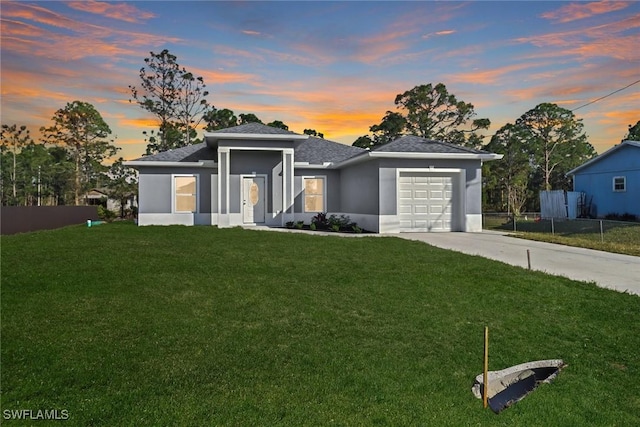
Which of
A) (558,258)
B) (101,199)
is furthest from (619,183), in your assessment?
(101,199)

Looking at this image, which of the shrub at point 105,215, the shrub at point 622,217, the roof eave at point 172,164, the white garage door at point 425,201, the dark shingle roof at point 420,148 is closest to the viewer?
the dark shingle roof at point 420,148

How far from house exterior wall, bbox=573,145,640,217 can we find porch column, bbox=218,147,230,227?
2069 centimetres

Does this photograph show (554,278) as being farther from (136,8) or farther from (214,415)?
(136,8)

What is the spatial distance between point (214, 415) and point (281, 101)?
21056 mm

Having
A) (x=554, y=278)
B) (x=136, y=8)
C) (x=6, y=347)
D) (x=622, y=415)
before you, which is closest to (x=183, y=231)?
(x=136, y=8)

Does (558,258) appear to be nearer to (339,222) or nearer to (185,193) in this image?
(339,222)

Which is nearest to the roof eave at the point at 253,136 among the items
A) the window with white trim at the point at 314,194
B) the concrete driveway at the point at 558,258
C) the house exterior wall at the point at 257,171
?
the house exterior wall at the point at 257,171

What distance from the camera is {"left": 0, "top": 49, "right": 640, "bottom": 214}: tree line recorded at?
38.0 metres

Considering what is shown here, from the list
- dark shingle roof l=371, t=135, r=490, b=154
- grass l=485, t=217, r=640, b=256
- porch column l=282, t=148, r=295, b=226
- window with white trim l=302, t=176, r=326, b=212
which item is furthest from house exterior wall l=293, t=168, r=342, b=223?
grass l=485, t=217, r=640, b=256

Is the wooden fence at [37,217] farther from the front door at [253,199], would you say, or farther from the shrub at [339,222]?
the shrub at [339,222]

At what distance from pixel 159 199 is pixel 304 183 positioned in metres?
6.71

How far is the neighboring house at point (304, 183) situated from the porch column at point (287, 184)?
44 millimetres

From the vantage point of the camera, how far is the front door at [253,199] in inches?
818

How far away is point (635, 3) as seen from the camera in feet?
53.3
